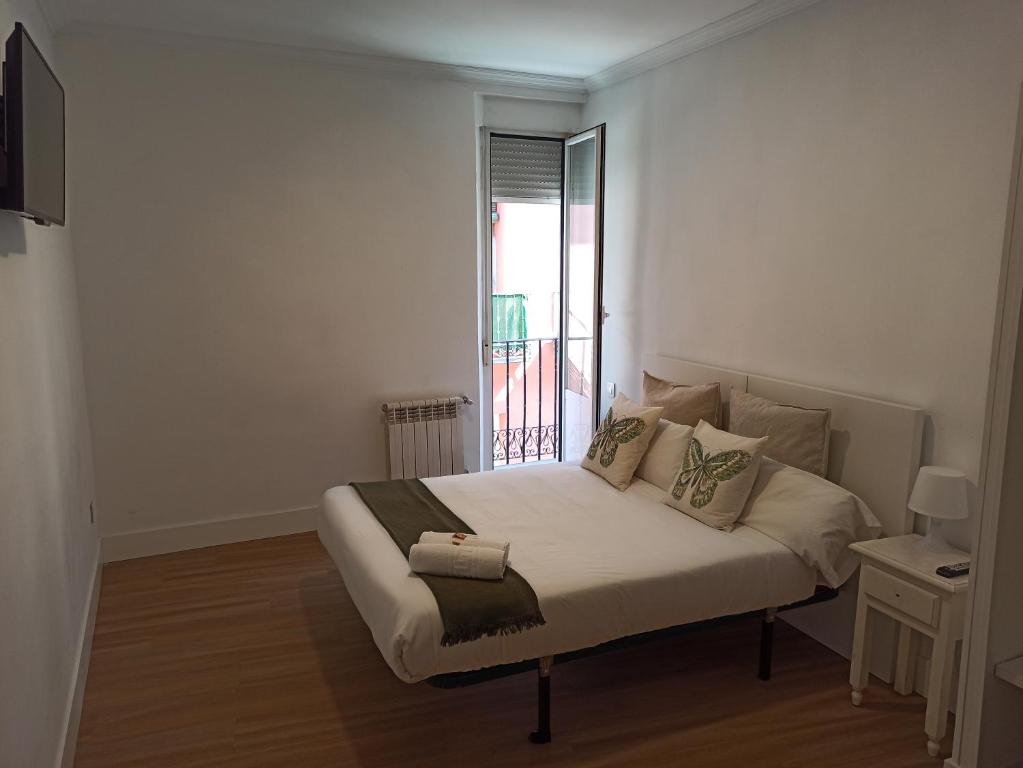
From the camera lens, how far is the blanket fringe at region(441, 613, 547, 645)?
2.49 m

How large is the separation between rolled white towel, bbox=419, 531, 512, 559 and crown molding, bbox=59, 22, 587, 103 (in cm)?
290

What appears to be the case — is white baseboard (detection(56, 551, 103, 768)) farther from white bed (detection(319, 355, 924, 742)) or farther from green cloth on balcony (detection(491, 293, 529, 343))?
green cloth on balcony (detection(491, 293, 529, 343))

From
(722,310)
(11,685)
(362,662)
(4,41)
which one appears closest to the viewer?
(11,685)

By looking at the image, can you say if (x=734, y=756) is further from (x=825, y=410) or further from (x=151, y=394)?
(x=151, y=394)

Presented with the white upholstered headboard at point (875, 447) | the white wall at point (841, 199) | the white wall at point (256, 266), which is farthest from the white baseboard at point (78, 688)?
the white wall at point (841, 199)

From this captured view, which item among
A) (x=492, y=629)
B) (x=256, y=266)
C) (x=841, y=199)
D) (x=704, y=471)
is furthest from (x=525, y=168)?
(x=492, y=629)

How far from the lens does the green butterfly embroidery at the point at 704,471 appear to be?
329 centimetres

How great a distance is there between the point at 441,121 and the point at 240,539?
280 centimetres

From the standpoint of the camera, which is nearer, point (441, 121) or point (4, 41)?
point (4, 41)

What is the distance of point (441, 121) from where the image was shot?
4766 mm

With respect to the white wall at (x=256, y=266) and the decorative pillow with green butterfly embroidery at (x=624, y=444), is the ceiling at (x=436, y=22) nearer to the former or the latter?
the white wall at (x=256, y=266)

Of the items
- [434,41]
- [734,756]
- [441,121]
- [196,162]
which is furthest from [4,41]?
[734,756]

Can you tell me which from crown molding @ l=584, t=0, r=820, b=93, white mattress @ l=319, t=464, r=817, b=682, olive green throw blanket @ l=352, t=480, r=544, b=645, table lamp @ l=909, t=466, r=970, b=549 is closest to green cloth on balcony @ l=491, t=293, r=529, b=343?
crown molding @ l=584, t=0, r=820, b=93

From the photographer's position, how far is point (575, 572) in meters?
2.80
